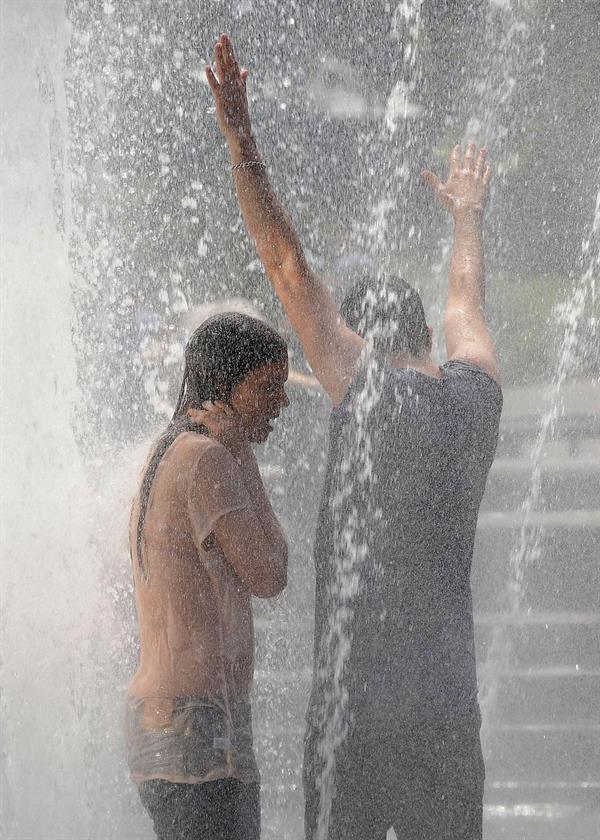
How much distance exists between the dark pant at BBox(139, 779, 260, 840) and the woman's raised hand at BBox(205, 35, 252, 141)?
1085 mm

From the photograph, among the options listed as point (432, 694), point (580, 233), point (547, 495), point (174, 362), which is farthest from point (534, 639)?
point (432, 694)

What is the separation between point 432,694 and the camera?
182 centimetres

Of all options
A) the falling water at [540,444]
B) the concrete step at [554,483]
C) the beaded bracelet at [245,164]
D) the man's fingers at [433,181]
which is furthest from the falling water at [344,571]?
the concrete step at [554,483]

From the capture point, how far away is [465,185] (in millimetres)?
2373

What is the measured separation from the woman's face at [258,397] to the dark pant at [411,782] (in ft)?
1.82

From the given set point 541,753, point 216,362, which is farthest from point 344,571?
point 541,753

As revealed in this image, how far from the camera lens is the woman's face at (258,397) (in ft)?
5.68

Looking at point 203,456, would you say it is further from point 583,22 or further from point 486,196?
point 583,22

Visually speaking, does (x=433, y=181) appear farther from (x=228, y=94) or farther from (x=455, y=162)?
(x=228, y=94)

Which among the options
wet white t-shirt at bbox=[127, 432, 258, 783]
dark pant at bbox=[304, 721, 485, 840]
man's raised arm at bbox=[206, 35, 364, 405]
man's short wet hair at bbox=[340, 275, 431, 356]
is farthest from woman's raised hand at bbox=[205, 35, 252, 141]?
dark pant at bbox=[304, 721, 485, 840]

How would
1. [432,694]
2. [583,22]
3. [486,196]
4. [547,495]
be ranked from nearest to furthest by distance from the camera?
[432,694], [486,196], [547,495], [583,22]

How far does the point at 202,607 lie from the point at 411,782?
1.62ft

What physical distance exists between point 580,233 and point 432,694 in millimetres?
4043

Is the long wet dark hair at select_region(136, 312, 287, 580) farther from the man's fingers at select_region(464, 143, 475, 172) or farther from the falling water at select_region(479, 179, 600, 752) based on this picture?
the falling water at select_region(479, 179, 600, 752)
